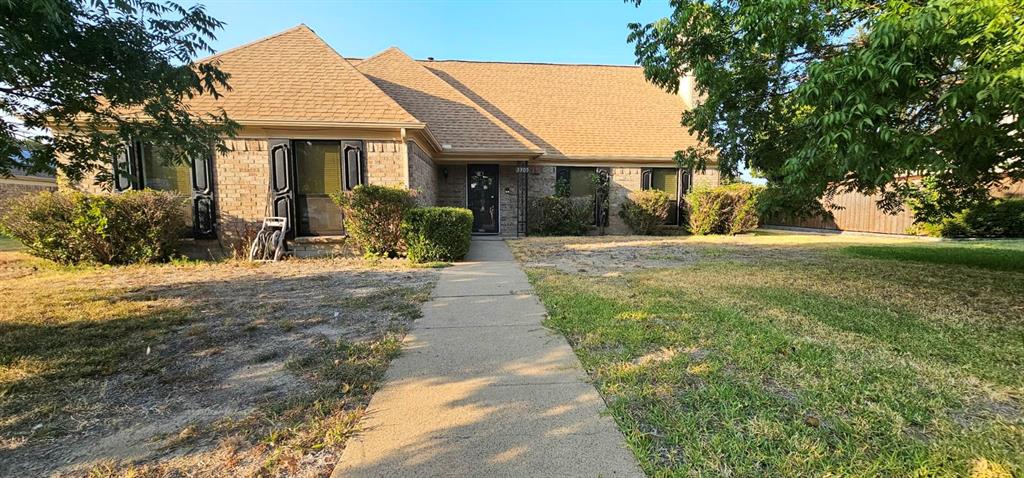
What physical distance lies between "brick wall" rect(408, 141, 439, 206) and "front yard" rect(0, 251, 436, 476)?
3.86m

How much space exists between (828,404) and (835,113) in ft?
7.03

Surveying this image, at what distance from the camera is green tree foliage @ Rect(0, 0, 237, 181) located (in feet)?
10.2

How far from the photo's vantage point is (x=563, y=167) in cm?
1409

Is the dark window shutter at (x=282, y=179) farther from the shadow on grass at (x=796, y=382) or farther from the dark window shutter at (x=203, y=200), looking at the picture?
the shadow on grass at (x=796, y=382)

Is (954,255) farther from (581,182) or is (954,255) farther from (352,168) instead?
(352,168)

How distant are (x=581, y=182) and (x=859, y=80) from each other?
10973 millimetres

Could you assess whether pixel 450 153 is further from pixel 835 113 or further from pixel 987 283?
pixel 987 283

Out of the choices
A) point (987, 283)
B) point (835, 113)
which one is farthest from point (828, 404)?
point (987, 283)

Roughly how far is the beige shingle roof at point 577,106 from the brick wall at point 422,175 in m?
3.64

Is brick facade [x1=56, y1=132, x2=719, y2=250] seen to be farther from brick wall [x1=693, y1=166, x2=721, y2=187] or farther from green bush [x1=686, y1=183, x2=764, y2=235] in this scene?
brick wall [x1=693, y1=166, x2=721, y2=187]

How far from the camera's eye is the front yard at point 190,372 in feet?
7.13

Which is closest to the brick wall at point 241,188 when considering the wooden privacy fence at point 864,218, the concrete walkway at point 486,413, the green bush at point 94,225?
the green bush at point 94,225

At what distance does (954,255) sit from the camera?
8766 millimetres

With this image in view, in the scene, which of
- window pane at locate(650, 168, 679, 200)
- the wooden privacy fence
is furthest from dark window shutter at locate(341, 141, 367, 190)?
the wooden privacy fence
